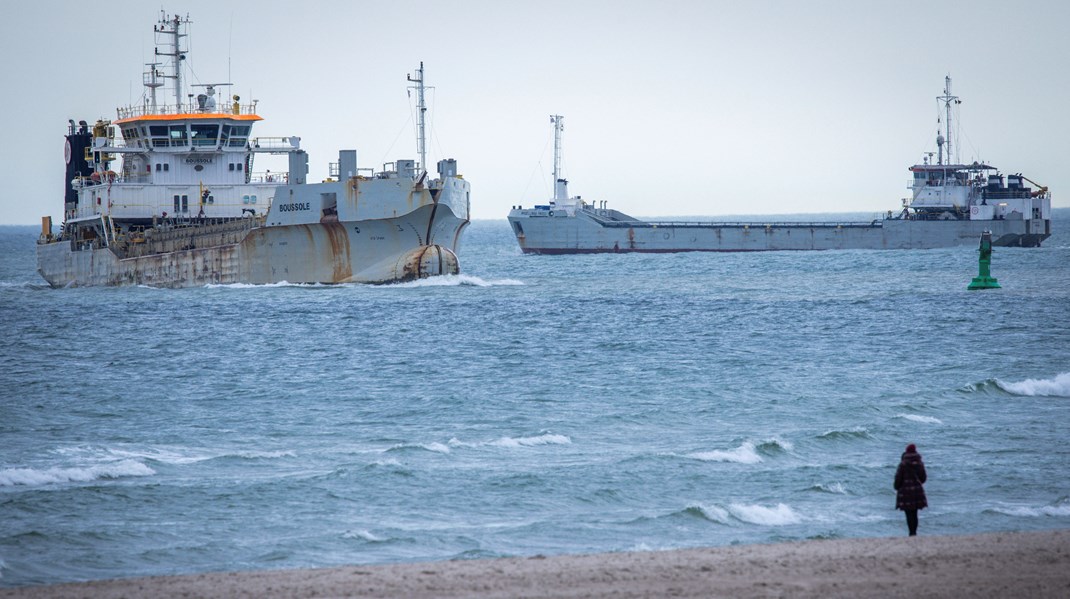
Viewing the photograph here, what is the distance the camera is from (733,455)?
2292cm

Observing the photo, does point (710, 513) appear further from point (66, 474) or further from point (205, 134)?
point (205, 134)

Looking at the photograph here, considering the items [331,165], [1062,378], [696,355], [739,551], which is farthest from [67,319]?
[739,551]

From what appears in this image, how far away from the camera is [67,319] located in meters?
51.2

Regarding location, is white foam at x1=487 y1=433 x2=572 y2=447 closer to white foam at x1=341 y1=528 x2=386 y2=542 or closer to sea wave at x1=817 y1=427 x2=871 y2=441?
sea wave at x1=817 y1=427 x2=871 y2=441

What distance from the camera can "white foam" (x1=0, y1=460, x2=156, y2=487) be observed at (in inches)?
841

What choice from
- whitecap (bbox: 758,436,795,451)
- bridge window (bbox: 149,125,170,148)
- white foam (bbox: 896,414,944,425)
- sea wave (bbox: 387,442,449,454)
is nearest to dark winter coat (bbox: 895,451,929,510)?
whitecap (bbox: 758,436,795,451)

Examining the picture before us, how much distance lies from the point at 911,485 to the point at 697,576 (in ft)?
13.3

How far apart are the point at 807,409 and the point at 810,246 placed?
265 ft

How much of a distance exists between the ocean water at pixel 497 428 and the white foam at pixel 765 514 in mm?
77

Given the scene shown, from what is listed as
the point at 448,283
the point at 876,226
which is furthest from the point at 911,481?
the point at 876,226

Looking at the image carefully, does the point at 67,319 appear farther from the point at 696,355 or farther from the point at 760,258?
the point at 760,258

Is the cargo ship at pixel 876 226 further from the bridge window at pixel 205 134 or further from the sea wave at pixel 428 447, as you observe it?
the sea wave at pixel 428 447

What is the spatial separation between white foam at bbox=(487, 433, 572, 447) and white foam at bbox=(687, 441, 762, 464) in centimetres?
295

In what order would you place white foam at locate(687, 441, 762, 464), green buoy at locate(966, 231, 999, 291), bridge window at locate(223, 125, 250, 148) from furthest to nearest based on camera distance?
bridge window at locate(223, 125, 250, 148) < green buoy at locate(966, 231, 999, 291) < white foam at locate(687, 441, 762, 464)
